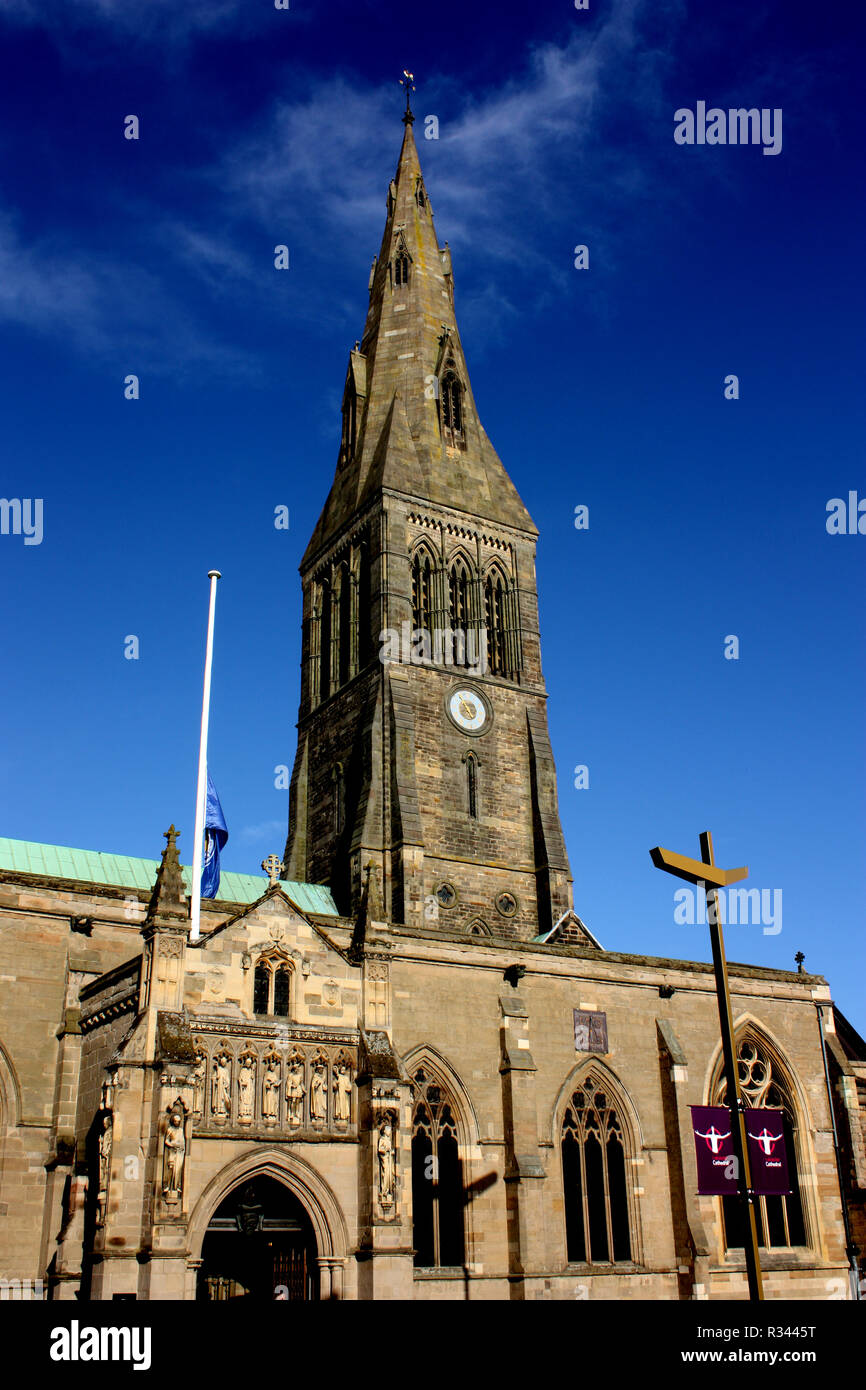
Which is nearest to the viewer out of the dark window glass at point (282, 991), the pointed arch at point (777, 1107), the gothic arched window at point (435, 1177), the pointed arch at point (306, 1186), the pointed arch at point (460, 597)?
the pointed arch at point (306, 1186)

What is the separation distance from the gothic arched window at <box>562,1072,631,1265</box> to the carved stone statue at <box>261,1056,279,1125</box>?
9689mm

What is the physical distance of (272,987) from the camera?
22641 mm

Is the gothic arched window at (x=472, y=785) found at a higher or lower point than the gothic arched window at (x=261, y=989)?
higher

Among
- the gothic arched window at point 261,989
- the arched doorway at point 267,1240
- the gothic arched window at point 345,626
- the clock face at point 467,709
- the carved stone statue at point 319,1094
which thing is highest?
the gothic arched window at point 345,626

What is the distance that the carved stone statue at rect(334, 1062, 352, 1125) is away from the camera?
2230cm

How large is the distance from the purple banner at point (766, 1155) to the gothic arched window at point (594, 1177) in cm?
847

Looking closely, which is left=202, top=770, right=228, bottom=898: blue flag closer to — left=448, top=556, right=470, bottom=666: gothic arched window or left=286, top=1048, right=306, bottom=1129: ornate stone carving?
left=286, top=1048, right=306, bottom=1129: ornate stone carving

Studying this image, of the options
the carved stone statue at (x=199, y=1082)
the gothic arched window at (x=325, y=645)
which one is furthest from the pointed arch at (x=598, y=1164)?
the gothic arched window at (x=325, y=645)

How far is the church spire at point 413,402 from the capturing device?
48.2 metres

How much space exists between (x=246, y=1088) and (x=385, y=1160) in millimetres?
3000

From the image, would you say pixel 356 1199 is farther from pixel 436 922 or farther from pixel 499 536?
pixel 499 536

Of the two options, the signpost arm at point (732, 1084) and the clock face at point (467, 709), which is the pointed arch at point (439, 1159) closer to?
the signpost arm at point (732, 1084)
